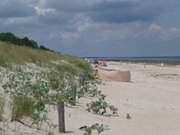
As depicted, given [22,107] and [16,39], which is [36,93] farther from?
[16,39]

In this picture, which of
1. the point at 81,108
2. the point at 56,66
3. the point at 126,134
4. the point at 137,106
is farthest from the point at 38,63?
the point at 126,134

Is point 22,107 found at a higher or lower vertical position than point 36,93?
lower

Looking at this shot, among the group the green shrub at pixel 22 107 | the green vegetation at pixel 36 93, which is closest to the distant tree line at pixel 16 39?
the green vegetation at pixel 36 93

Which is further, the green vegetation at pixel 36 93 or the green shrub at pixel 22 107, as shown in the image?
the green vegetation at pixel 36 93

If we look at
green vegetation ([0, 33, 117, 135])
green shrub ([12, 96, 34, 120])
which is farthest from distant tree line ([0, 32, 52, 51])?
green shrub ([12, 96, 34, 120])

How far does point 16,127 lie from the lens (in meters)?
7.96

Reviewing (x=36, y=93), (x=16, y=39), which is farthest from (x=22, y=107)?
(x=16, y=39)

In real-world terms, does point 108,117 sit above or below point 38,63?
below

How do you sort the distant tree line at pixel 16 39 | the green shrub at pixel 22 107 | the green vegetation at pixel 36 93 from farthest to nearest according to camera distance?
the distant tree line at pixel 16 39
the green vegetation at pixel 36 93
the green shrub at pixel 22 107

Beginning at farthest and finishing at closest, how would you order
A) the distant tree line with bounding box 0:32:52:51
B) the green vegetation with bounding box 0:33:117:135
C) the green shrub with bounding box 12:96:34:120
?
the distant tree line with bounding box 0:32:52:51 → the green vegetation with bounding box 0:33:117:135 → the green shrub with bounding box 12:96:34:120

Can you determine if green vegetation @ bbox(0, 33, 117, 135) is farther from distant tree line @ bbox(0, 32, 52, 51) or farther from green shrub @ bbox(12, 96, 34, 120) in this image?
distant tree line @ bbox(0, 32, 52, 51)

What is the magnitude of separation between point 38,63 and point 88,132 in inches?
391

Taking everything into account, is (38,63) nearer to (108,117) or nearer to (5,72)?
(5,72)

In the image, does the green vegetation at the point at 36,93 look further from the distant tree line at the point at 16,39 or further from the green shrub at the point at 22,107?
the distant tree line at the point at 16,39
